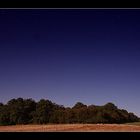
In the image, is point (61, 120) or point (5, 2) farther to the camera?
point (61, 120)

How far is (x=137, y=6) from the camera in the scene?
181 cm

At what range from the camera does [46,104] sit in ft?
21.6

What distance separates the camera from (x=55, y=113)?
6.30 metres

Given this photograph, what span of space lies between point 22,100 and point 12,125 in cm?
75

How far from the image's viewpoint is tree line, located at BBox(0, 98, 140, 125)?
6023 millimetres

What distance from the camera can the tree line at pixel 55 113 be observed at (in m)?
6.02
